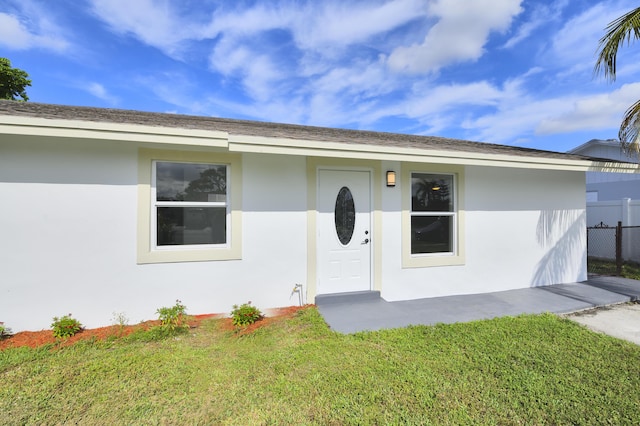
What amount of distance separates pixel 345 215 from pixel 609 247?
10576 millimetres

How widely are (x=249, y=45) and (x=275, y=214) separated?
21.2 ft

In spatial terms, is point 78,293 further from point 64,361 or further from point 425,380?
point 425,380

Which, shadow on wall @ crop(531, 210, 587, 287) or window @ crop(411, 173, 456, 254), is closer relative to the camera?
window @ crop(411, 173, 456, 254)

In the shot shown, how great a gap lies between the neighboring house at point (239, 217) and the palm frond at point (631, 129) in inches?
21.2

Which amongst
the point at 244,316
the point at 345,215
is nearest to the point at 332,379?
the point at 244,316

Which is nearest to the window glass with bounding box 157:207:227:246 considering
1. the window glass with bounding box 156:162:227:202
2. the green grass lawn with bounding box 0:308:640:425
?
the window glass with bounding box 156:162:227:202

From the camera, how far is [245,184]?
4945 millimetres

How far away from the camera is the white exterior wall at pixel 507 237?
5742 millimetres

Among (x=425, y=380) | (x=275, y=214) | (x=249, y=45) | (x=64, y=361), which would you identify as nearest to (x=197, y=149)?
(x=275, y=214)

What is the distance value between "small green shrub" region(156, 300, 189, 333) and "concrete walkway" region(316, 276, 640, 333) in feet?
Result: 7.11

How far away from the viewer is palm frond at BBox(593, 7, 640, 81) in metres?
5.38

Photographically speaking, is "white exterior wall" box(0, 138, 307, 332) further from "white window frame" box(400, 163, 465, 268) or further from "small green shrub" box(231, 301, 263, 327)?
"white window frame" box(400, 163, 465, 268)

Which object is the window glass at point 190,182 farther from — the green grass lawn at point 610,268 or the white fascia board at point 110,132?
the green grass lawn at point 610,268

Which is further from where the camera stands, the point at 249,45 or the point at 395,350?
the point at 249,45
